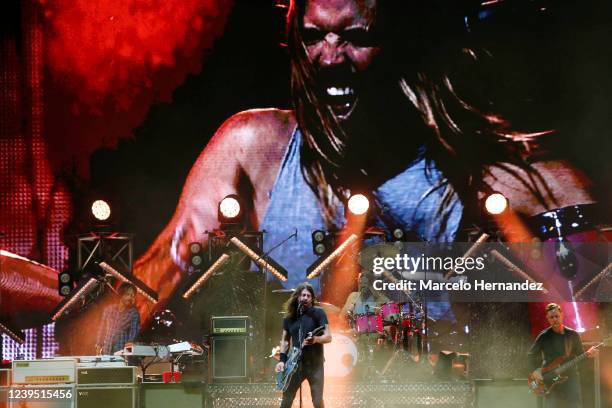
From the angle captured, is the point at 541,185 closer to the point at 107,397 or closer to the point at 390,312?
the point at 390,312

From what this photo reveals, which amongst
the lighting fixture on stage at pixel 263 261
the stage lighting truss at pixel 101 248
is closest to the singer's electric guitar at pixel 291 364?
A: the lighting fixture on stage at pixel 263 261

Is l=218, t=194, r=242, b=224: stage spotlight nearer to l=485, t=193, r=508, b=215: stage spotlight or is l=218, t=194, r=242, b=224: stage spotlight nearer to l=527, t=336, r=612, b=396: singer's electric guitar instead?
l=485, t=193, r=508, b=215: stage spotlight

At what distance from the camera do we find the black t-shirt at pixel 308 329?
7.75 m

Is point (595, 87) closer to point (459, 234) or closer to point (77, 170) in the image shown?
point (459, 234)

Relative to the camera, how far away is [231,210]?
35.5 feet

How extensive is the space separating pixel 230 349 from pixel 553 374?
3.57 metres

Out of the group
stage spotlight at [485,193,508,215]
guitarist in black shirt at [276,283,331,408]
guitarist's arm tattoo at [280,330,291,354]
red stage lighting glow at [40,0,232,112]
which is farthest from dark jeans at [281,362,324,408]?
red stage lighting glow at [40,0,232,112]

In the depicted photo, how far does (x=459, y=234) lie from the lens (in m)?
11.4

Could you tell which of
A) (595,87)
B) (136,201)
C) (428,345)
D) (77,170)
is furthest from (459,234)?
(77,170)

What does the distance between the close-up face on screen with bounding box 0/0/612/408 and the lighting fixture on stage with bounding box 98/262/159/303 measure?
0.02 meters

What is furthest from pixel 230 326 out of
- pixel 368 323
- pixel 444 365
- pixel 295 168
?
pixel 295 168

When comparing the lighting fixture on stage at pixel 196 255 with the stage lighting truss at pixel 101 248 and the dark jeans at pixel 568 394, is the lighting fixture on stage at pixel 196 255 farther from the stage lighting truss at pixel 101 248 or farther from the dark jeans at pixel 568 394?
the dark jeans at pixel 568 394

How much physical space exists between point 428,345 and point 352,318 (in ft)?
3.45

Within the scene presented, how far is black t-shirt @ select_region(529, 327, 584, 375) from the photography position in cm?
771
